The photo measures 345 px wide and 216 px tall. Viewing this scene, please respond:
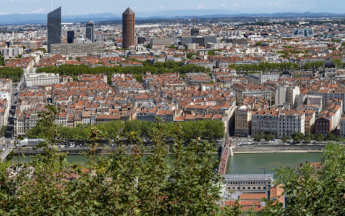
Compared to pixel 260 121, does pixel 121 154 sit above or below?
above

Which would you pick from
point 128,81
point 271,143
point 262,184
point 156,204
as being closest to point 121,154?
point 156,204

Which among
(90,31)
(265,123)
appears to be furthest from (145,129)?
(90,31)

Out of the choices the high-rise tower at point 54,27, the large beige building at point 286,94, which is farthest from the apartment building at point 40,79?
the high-rise tower at point 54,27

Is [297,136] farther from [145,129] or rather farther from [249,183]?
[249,183]

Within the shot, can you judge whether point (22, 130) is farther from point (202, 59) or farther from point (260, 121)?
point (202, 59)

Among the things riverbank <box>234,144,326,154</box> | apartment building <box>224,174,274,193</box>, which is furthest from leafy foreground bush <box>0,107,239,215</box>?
riverbank <box>234,144,326,154</box>
